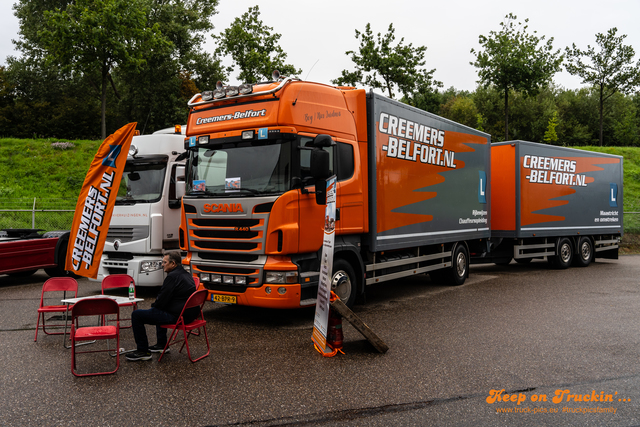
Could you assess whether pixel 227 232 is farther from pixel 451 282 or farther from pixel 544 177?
pixel 544 177

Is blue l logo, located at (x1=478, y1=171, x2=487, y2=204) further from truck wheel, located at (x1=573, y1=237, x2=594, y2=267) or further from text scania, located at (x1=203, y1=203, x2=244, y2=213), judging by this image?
text scania, located at (x1=203, y1=203, x2=244, y2=213)

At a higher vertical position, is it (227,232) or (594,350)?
(227,232)

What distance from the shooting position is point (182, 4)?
39.0 m

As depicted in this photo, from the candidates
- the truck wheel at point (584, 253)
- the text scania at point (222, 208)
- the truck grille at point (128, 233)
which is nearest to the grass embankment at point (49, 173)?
the truck wheel at point (584, 253)

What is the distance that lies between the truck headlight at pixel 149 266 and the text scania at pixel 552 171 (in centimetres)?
1000

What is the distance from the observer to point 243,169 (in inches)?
280

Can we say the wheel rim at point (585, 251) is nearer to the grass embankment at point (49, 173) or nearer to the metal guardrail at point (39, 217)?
the grass embankment at point (49, 173)

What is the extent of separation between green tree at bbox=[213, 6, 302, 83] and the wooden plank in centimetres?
2406

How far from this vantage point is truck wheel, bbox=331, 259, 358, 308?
24.8 feet

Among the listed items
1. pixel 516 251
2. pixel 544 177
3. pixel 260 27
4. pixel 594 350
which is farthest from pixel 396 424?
pixel 260 27

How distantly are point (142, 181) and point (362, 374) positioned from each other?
244 inches

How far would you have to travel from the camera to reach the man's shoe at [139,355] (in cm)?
568

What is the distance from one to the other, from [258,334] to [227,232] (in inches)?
58.6

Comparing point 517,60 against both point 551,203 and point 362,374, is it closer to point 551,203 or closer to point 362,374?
point 551,203
